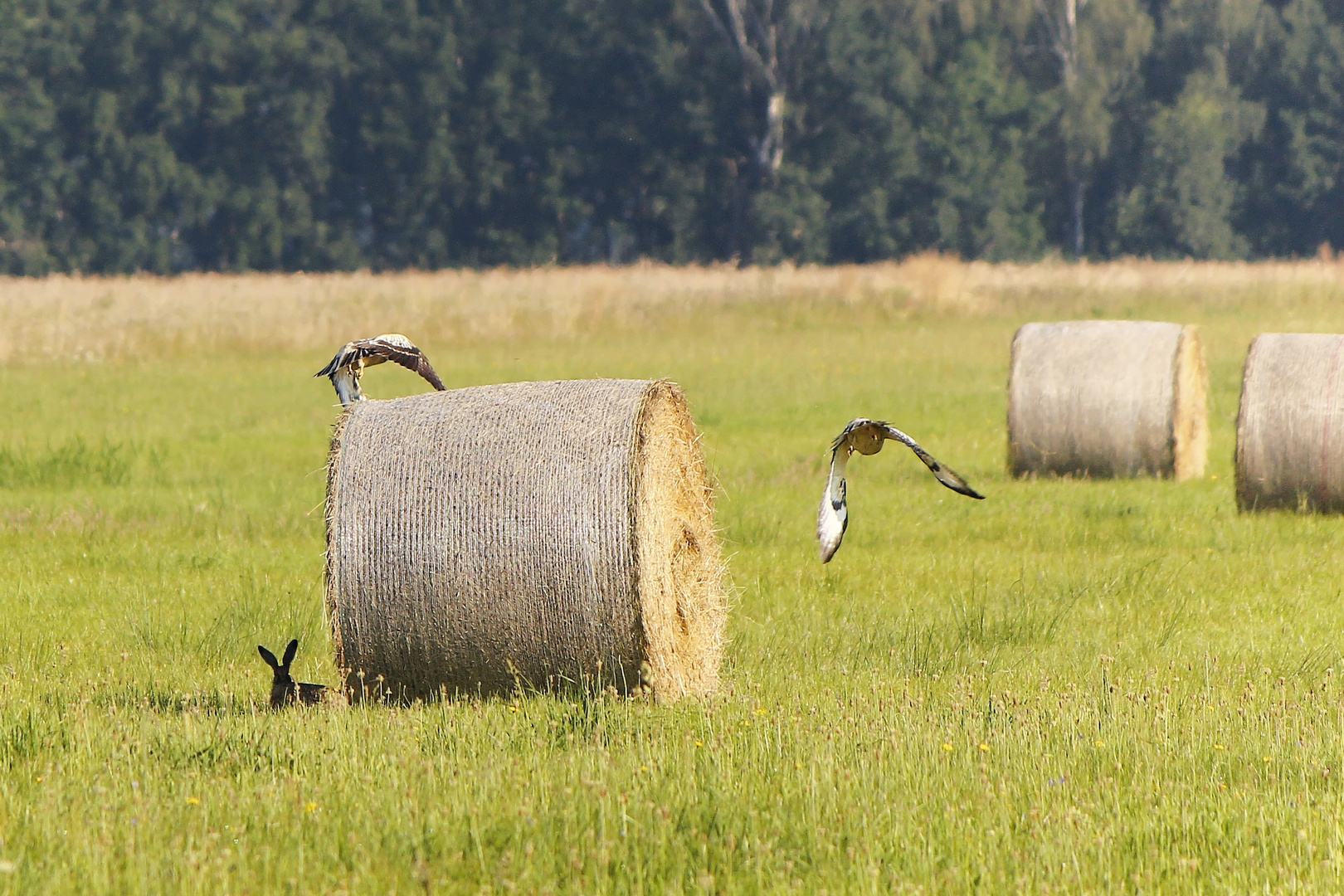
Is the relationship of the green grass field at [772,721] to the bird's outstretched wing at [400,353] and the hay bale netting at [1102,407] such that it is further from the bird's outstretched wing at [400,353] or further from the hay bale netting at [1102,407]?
the bird's outstretched wing at [400,353]

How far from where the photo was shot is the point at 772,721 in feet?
21.3

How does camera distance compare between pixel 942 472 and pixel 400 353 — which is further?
pixel 400 353

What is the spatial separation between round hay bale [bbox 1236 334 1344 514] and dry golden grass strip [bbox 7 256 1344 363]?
20521 mm

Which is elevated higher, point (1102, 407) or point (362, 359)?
point (362, 359)

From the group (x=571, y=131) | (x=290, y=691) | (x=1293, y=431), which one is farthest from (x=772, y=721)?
(x=571, y=131)

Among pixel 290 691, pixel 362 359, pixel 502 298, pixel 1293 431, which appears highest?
pixel 502 298

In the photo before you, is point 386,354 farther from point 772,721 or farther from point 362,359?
point 772,721

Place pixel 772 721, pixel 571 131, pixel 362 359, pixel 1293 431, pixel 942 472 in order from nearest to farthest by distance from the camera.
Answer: pixel 772 721, pixel 942 472, pixel 362 359, pixel 1293 431, pixel 571 131

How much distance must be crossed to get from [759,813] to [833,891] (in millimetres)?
640

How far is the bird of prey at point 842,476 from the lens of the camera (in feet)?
21.9

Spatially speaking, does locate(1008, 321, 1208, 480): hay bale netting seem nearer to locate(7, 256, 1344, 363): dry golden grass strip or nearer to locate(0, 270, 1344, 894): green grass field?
locate(0, 270, 1344, 894): green grass field

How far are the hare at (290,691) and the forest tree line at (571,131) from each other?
5582cm

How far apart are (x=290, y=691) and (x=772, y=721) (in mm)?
2087

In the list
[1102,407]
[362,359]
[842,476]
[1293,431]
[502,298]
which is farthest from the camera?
[502,298]
